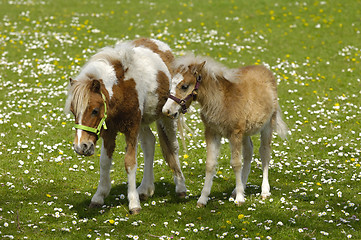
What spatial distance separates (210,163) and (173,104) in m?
1.62

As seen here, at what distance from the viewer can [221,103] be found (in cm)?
959

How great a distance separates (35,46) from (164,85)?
13.7 meters

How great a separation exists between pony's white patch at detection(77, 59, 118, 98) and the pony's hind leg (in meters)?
1.86

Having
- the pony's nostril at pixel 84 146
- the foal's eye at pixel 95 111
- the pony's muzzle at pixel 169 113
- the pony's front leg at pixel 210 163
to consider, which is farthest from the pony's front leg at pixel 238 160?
the pony's nostril at pixel 84 146

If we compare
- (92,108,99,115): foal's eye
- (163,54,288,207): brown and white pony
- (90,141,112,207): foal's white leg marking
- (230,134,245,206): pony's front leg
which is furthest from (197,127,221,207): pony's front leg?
(92,108,99,115): foal's eye

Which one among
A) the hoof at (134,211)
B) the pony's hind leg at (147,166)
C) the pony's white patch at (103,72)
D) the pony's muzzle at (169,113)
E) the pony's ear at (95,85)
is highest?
the pony's white patch at (103,72)

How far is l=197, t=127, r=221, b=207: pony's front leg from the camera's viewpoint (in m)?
9.84

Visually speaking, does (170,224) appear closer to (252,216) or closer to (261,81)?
(252,216)

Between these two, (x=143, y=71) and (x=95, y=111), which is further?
(x=143, y=71)

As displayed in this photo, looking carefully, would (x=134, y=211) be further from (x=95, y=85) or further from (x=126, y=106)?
(x=95, y=85)

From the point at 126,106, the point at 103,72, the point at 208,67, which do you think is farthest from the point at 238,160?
the point at 103,72

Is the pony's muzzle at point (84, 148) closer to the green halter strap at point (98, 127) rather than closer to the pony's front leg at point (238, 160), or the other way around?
the green halter strap at point (98, 127)

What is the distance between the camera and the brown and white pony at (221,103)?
30.4ft

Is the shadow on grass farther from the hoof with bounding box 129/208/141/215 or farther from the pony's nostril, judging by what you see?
the pony's nostril
